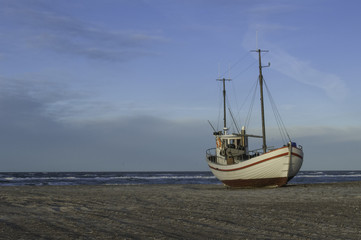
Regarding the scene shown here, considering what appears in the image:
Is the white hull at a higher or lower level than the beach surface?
higher

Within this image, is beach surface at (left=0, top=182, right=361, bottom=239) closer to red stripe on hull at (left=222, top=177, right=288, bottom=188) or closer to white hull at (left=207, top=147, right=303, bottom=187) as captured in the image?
white hull at (left=207, top=147, right=303, bottom=187)

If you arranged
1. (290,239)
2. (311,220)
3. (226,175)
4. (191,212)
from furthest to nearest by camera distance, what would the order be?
(226,175) < (191,212) < (311,220) < (290,239)

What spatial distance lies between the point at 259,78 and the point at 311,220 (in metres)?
26.7

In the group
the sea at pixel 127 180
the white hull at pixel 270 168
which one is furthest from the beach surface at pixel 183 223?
the sea at pixel 127 180

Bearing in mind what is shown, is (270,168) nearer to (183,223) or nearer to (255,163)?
(255,163)

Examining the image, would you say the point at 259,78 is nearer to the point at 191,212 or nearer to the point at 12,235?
the point at 191,212

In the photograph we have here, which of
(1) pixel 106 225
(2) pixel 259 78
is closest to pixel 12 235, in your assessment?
(1) pixel 106 225

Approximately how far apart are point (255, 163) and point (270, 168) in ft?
3.80

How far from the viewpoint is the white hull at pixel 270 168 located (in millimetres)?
31609

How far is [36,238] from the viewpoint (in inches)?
371

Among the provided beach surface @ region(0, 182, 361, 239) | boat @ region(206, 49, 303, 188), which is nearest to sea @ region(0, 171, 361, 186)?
boat @ region(206, 49, 303, 188)

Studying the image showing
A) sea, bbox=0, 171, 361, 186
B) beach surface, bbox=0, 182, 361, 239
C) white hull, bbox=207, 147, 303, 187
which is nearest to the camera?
beach surface, bbox=0, 182, 361, 239

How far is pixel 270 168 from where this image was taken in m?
31.9

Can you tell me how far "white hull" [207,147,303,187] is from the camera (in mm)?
31609
